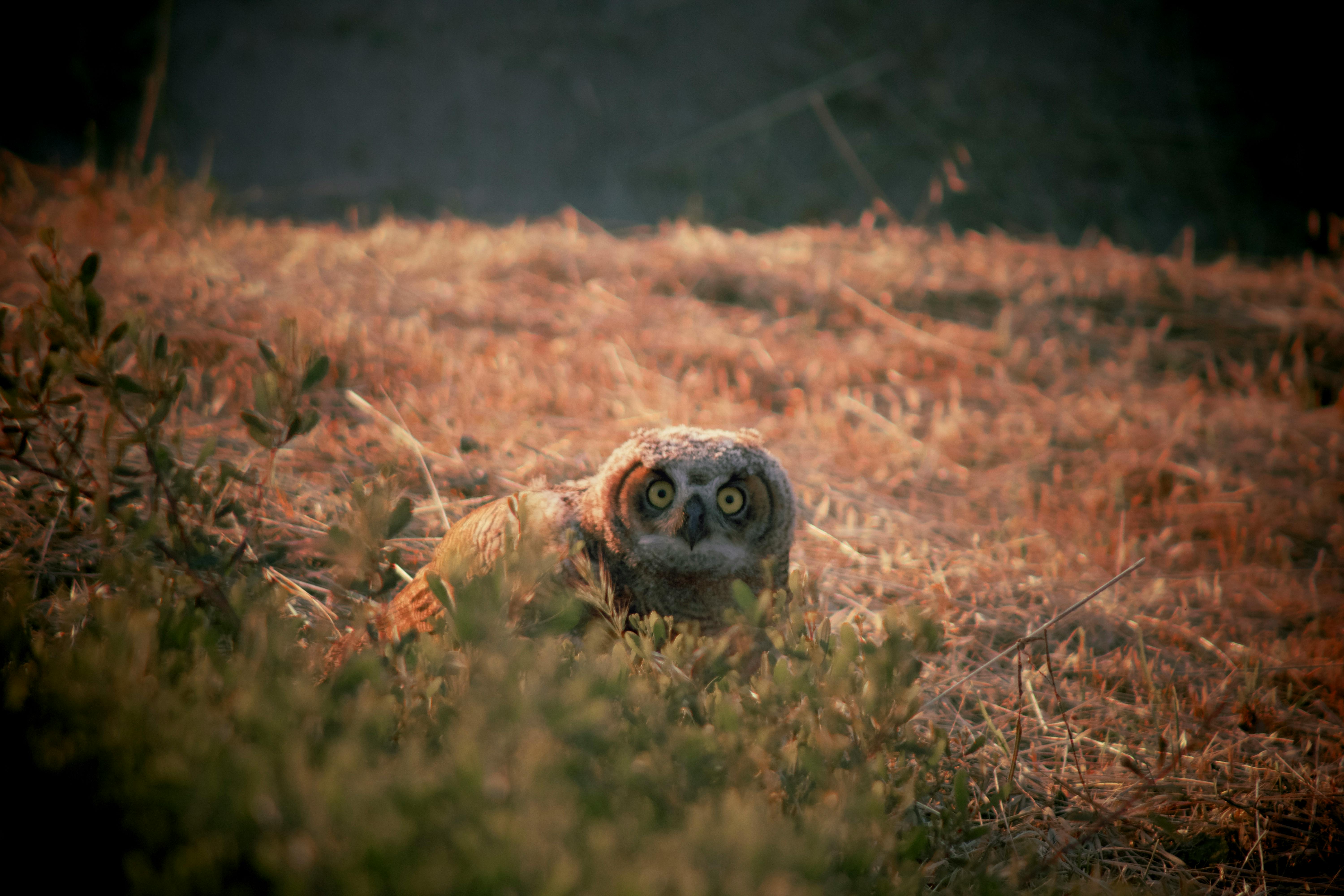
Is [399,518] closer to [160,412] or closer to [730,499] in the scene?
[160,412]

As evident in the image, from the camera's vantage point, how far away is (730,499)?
7.75ft

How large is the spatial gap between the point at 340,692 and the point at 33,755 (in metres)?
0.46

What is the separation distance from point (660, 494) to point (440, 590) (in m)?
0.89

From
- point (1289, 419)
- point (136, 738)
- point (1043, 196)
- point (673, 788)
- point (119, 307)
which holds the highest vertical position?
point (1043, 196)

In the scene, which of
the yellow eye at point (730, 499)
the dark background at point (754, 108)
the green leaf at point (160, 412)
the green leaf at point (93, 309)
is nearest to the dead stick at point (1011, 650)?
the yellow eye at point (730, 499)

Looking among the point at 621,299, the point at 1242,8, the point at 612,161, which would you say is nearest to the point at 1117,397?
the point at 621,299

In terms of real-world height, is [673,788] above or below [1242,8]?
below

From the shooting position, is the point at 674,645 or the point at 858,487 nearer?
the point at 674,645

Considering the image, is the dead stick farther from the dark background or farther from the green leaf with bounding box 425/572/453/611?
the dark background

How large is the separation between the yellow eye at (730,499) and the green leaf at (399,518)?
0.93 meters

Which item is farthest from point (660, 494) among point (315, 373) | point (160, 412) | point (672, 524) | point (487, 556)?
point (160, 412)

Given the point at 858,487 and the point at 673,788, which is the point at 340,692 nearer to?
the point at 673,788

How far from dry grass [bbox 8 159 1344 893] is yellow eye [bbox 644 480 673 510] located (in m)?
0.58

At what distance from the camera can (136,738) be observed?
1.23 meters
